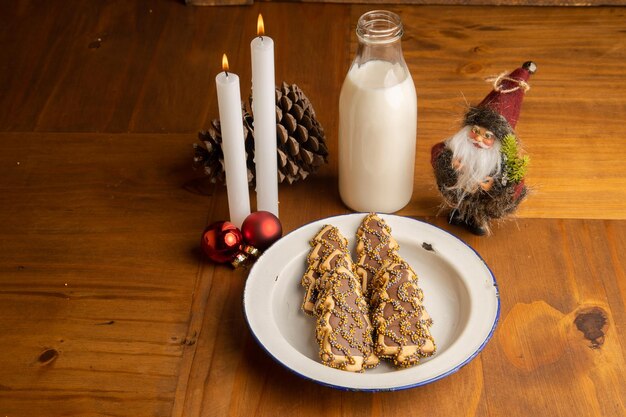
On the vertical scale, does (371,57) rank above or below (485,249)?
above

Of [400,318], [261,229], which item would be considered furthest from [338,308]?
[261,229]

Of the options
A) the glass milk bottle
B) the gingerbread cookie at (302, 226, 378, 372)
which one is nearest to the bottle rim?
the glass milk bottle

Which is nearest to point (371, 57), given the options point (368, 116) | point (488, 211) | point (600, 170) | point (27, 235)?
point (368, 116)

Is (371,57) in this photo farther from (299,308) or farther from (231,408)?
(231,408)

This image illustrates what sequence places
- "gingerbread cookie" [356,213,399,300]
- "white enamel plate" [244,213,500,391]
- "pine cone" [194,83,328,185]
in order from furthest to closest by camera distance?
"pine cone" [194,83,328,185]
"gingerbread cookie" [356,213,399,300]
"white enamel plate" [244,213,500,391]

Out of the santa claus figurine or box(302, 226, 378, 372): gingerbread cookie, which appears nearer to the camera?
box(302, 226, 378, 372): gingerbread cookie

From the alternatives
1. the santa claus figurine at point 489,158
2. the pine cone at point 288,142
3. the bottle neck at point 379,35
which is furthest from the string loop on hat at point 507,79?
the pine cone at point 288,142

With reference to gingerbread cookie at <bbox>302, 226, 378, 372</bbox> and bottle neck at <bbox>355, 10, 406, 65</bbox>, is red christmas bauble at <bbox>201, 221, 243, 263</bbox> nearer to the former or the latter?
gingerbread cookie at <bbox>302, 226, 378, 372</bbox>
